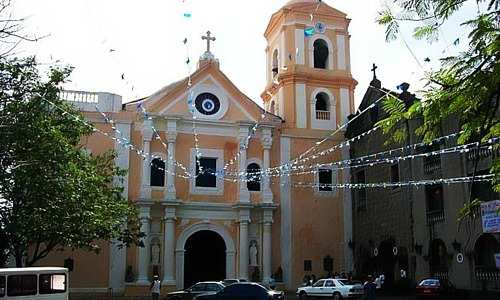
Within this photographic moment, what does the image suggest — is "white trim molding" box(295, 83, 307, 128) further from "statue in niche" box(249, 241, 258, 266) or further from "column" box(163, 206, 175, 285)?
"column" box(163, 206, 175, 285)

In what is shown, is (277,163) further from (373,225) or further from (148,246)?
(148,246)

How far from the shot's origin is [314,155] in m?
33.6

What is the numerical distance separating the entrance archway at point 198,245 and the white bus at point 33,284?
1127cm

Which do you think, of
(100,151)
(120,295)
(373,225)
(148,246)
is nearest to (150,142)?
(100,151)

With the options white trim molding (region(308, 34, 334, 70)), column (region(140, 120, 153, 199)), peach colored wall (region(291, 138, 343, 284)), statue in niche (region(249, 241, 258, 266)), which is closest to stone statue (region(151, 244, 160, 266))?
column (region(140, 120, 153, 199))

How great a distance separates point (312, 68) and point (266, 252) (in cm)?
1057

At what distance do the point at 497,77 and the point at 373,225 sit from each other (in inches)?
1090

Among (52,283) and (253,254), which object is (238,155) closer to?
(253,254)

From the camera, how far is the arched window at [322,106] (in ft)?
113

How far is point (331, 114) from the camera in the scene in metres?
34.6

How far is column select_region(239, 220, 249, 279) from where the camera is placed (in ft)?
101

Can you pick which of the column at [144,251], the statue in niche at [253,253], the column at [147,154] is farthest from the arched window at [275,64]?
the column at [144,251]

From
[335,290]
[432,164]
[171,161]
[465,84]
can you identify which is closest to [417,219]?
[432,164]

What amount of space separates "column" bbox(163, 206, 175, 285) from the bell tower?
8.12m
